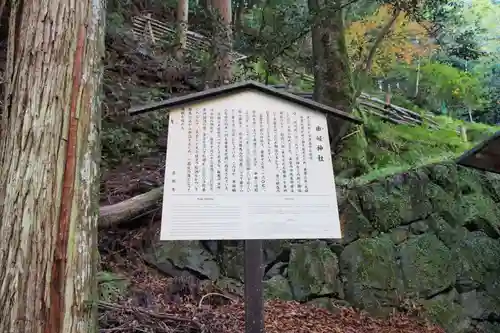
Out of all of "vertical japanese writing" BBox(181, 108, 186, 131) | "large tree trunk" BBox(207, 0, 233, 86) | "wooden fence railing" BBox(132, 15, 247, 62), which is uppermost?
"wooden fence railing" BBox(132, 15, 247, 62)

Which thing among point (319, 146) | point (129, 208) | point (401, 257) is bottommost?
point (401, 257)

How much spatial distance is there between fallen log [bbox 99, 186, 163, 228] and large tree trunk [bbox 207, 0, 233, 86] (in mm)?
3847

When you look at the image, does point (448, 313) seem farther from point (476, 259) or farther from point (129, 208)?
point (129, 208)

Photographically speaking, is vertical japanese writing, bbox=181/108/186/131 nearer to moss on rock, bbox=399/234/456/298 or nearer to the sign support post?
the sign support post

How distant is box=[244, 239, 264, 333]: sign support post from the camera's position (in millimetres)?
2512

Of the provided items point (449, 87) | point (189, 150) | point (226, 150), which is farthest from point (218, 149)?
point (449, 87)

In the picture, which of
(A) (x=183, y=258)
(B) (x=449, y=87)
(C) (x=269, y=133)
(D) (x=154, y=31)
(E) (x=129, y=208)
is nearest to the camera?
(C) (x=269, y=133)

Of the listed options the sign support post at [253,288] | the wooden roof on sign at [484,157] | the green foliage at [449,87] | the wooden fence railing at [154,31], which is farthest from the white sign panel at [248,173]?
the green foliage at [449,87]

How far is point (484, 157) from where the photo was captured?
4594 mm

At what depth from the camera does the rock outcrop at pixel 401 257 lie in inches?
183

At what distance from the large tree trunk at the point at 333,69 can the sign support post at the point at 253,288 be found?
4192 mm

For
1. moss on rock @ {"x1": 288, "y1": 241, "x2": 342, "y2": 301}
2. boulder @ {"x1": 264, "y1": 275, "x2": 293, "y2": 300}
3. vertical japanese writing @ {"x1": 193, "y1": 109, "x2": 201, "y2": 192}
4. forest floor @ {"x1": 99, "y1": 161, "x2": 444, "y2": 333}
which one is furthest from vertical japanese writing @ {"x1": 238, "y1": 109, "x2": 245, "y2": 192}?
moss on rock @ {"x1": 288, "y1": 241, "x2": 342, "y2": 301}

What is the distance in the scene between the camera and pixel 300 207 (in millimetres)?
2611

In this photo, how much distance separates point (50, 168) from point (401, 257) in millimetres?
4090
